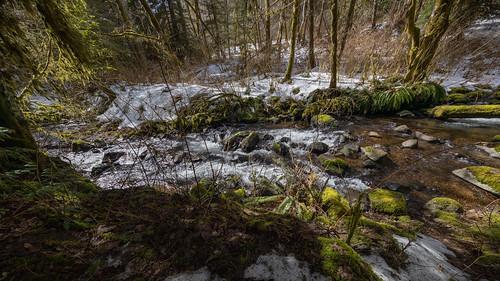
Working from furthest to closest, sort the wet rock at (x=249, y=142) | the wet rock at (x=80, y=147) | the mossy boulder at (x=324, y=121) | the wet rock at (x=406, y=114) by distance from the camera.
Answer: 1. the wet rock at (x=406, y=114)
2. the mossy boulder at (x=324, y=121)
3. the wet rock at (x=80, y=147)
4. the wet rock at (x=249, y=142)

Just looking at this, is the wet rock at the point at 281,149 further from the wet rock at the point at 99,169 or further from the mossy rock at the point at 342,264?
the mossy rock at the point at 342,264

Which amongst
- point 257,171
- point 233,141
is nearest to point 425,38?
point 233,141

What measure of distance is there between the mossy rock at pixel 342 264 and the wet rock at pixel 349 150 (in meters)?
3.76

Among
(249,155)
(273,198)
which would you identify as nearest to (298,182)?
(273,198)

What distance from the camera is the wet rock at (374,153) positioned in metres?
4.36

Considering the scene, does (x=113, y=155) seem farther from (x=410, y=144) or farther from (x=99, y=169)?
(x=410, y=144)

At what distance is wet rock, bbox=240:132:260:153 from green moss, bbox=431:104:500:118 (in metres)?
5.37

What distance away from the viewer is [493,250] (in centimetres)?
210

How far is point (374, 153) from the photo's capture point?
14.6 ft

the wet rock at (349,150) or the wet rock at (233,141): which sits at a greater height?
the wet rock at (233,141)

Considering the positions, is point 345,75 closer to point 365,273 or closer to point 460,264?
point 460,264

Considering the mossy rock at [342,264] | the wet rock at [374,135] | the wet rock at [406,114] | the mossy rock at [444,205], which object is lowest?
the mossy rock at [444,205]

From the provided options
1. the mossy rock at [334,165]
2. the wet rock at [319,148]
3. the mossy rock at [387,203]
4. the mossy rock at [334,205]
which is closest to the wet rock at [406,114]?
the wet rock at [319,148]

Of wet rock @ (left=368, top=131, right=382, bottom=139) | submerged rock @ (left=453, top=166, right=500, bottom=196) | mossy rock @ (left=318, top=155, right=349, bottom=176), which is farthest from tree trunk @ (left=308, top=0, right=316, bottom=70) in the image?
submerged rock @ (left=453, top=166, right=500, bottom=196)
